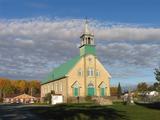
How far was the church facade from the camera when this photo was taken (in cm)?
7194

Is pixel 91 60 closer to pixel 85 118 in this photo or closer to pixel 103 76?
pixel 103 76

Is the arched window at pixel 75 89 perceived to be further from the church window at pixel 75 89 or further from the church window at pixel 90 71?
the church window at pixel 90 71

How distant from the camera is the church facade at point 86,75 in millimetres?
71938

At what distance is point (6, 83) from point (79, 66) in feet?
351

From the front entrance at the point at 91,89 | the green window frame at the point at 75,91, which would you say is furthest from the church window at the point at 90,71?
the green window frame at the point at 75,91

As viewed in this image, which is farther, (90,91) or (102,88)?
(102,88)

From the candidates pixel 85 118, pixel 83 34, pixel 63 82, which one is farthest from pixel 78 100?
pixel 85 118

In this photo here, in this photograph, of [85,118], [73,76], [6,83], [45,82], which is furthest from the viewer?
[6,83]

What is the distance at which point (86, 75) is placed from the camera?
7281cm

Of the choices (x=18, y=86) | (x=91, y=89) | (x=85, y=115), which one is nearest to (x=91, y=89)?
(x=91, y=89)

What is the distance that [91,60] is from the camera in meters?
73.3

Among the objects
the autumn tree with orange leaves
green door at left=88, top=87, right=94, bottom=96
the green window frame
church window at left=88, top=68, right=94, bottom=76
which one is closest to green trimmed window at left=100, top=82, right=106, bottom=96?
green door at left=88, top=87, right=94, bottom=96

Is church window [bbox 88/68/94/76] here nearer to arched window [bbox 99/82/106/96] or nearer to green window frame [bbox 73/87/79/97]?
arched window [bbox 99/82/106/96]

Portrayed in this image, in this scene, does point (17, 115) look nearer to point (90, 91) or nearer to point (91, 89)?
point (90, 91)
